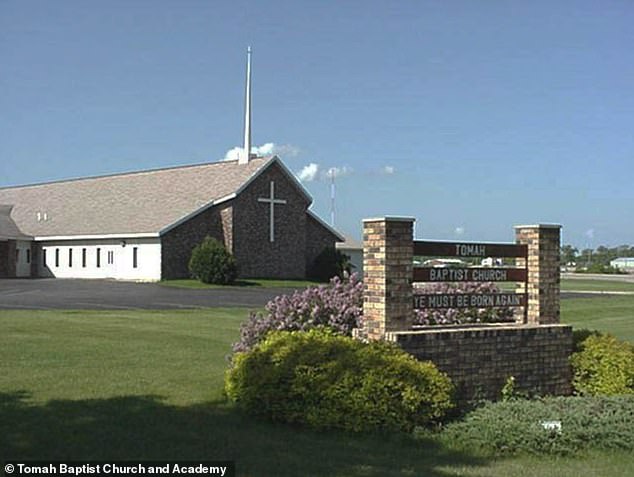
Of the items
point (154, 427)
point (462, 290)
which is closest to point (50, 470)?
point (154, 427)

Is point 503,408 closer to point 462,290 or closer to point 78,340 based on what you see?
point 462,290

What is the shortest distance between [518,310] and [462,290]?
0.95 metres

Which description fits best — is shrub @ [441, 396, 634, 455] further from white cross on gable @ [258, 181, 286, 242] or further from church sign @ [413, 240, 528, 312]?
white cross on gable @ [258, 181, 286, 242]

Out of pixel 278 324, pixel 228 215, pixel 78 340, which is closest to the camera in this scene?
pixel 278 324

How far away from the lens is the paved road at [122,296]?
29.6 meters

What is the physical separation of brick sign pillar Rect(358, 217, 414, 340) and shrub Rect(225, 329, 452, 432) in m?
0.61

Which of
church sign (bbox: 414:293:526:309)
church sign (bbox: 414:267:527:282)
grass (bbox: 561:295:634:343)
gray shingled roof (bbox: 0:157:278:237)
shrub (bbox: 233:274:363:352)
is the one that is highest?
gray shingled roof (bbox: 0:157:278:237)

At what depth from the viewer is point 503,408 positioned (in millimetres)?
10328

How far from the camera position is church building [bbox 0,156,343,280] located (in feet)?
156

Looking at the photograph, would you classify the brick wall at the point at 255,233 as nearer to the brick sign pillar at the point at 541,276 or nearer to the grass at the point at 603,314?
the grass at the point at 603,314

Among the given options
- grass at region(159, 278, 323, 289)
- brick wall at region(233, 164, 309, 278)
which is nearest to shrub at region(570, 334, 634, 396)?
grass at region(159, 278, 323, 289)

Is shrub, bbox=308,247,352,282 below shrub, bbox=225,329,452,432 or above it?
above

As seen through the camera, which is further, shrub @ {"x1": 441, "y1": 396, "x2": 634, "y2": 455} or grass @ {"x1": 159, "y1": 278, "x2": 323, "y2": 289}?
grass @ {"x1": 159, "y1": 278, "x2": 323, "y2": 289}

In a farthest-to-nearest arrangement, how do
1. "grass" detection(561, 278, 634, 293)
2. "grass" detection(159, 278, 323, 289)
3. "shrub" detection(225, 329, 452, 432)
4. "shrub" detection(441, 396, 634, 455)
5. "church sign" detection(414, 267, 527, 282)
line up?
"grass" detection(561, 278, 634, 293)
"grass" detection(159, 278, 323, 289)
"church sign" detection(414, 267, 527, 282)
"shrub" detection(225, 329, 452, 432)
"shrub" detection(441, 396, 634, 455)
